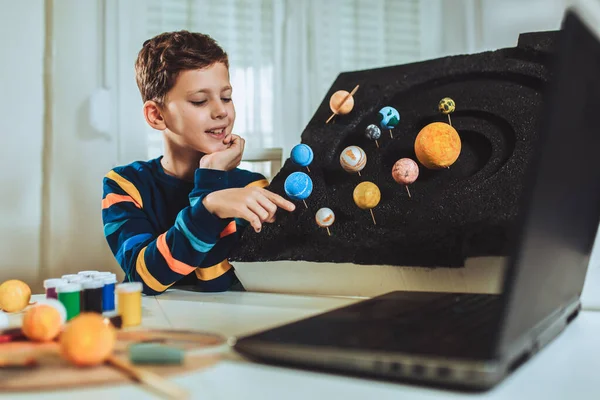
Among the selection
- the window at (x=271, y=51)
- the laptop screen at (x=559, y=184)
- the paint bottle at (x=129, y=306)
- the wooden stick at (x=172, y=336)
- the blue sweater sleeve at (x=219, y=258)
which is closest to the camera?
the laptop screen at (x=559, y=184)

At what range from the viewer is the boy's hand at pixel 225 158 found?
116 centimetres

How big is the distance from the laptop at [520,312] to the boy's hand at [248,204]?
0.36 m

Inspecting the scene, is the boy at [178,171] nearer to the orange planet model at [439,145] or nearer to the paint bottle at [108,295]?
the paint bottle at [108,295]

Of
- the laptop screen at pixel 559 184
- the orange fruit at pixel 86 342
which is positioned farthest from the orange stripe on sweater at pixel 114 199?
the laptop screen at pixel 559 184

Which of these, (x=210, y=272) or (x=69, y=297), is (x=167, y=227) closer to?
(x=210, y=272)

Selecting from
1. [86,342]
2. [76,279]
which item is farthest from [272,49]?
[86,342]

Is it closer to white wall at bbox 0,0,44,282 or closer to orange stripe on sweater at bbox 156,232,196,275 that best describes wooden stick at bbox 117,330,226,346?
orange stripe on sweater at bbox 156,232,196,275

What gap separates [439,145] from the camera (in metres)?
0.97

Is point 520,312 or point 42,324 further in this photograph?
point 42,324

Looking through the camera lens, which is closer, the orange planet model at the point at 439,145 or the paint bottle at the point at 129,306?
the paint bottle at the point at 129,306

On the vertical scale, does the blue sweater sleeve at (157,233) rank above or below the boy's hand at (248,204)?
below

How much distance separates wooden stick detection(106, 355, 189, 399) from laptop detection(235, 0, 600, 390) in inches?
3.3

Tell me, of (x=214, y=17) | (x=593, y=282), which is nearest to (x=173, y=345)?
(x=593, y=282)

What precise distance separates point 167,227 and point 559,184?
92 cm
